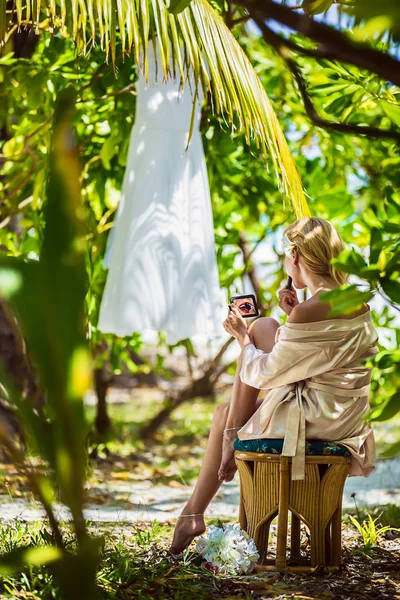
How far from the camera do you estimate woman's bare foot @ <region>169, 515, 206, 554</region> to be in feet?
8.63

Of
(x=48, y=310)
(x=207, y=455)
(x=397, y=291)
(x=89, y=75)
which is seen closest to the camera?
(x=48, y=310)

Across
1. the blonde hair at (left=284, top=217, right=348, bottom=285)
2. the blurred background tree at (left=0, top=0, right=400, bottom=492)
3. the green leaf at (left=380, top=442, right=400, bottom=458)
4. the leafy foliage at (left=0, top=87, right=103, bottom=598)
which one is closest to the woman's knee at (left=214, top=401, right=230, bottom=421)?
the blonde hair at (left=284, top=217, right=348, bottom=285)

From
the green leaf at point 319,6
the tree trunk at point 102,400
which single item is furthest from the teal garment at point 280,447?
the tree trunk at point 102,400

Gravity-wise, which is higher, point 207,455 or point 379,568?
point 207,455

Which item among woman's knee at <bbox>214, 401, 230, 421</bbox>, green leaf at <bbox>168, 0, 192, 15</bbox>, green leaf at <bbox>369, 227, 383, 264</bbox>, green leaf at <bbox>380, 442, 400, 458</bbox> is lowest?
green leaf at <bbox>380, 442, 400, 458</bbox>

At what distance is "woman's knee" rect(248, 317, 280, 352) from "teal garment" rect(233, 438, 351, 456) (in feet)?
Result: 1.12

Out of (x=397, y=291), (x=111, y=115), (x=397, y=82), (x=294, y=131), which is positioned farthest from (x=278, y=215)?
(x=397, y=82)

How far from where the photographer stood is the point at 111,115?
4047 mm

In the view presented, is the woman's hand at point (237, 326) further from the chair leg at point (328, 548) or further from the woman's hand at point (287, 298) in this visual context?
the chair leg at point (328, 548)

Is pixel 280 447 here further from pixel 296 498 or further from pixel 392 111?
pixel 392 111

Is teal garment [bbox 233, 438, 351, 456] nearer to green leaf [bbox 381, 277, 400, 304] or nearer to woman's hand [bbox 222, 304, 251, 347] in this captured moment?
woman's hand [bbox 222, 304, 251, 347]

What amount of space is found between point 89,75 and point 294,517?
2284 millimetres

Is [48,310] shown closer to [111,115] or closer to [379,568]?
[379,568]

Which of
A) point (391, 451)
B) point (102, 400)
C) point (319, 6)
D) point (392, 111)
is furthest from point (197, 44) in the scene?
point (102, 400)
